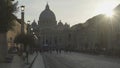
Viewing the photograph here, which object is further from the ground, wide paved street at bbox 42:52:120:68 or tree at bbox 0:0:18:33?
tree at bbox 0:0:18:33

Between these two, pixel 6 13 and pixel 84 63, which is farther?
pixel 84 63

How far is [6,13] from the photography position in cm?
2066

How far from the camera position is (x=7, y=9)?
822 inches

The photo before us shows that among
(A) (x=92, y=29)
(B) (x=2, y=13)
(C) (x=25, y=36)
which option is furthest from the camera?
(A) (x=92, y=29)

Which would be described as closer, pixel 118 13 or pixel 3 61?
pixel 3 61

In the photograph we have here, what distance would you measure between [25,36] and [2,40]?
19.1 metres

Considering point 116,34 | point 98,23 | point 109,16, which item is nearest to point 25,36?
point 116,34

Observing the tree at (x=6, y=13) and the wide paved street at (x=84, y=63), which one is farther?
the wide paved street at (x=84, y=63)

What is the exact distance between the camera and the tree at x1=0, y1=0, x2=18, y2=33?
20.3 m

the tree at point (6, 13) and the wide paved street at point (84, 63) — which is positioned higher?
the tree at point (6, 13)

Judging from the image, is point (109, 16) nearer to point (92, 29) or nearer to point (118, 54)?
point (92, 29)

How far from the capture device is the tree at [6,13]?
66.7 ft

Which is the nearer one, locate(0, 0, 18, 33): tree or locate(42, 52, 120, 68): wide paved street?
locate(0, 0, 18, 33): tree

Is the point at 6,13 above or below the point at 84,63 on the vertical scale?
above
